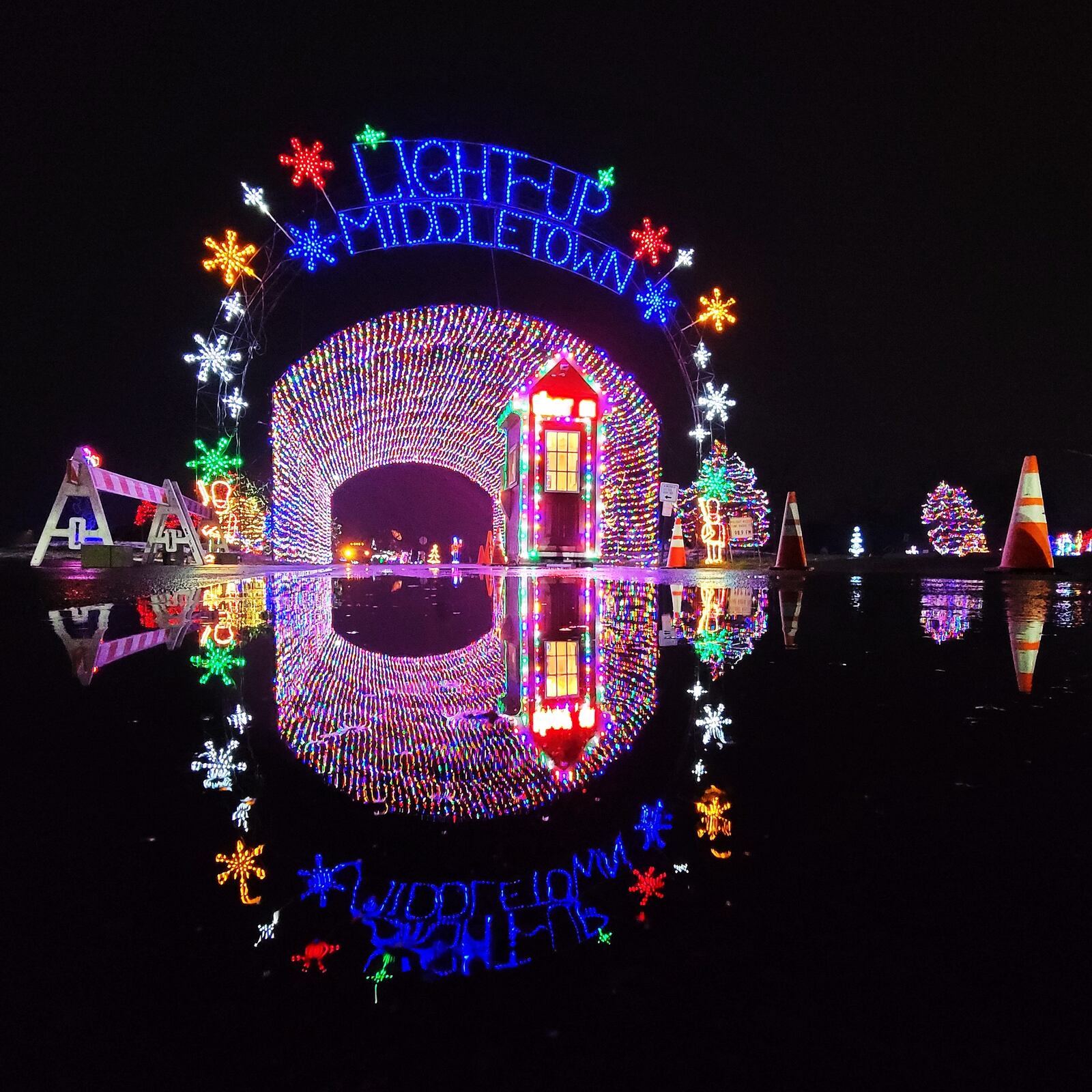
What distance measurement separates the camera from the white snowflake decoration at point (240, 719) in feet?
7.28

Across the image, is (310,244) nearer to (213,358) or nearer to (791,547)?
(213,358)

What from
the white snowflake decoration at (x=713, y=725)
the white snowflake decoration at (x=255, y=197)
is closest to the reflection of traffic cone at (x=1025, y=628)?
the white snowflake decoration at (x=713, y=725)

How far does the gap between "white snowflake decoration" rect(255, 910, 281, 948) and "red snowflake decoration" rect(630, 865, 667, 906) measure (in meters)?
0.56

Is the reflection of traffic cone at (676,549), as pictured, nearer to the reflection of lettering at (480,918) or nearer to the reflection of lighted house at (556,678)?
the reflection of lighted house at (556,678)

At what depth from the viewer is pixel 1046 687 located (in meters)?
2.74

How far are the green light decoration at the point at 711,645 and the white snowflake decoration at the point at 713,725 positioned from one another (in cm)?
102

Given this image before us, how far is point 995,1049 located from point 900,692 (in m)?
2.17

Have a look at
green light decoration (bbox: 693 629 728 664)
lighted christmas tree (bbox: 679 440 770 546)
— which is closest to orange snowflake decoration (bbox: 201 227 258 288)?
green light decoration (bbox: 693 629 728 664)

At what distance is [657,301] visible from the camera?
588 inches

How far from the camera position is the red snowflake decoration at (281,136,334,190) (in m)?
12.1

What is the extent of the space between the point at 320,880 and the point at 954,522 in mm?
39178

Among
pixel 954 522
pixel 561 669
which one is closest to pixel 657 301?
pixel 561 669

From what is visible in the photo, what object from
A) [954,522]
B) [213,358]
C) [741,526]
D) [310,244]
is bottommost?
[741,526]

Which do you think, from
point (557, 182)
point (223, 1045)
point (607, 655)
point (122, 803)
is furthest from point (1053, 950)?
point (557, 182)
